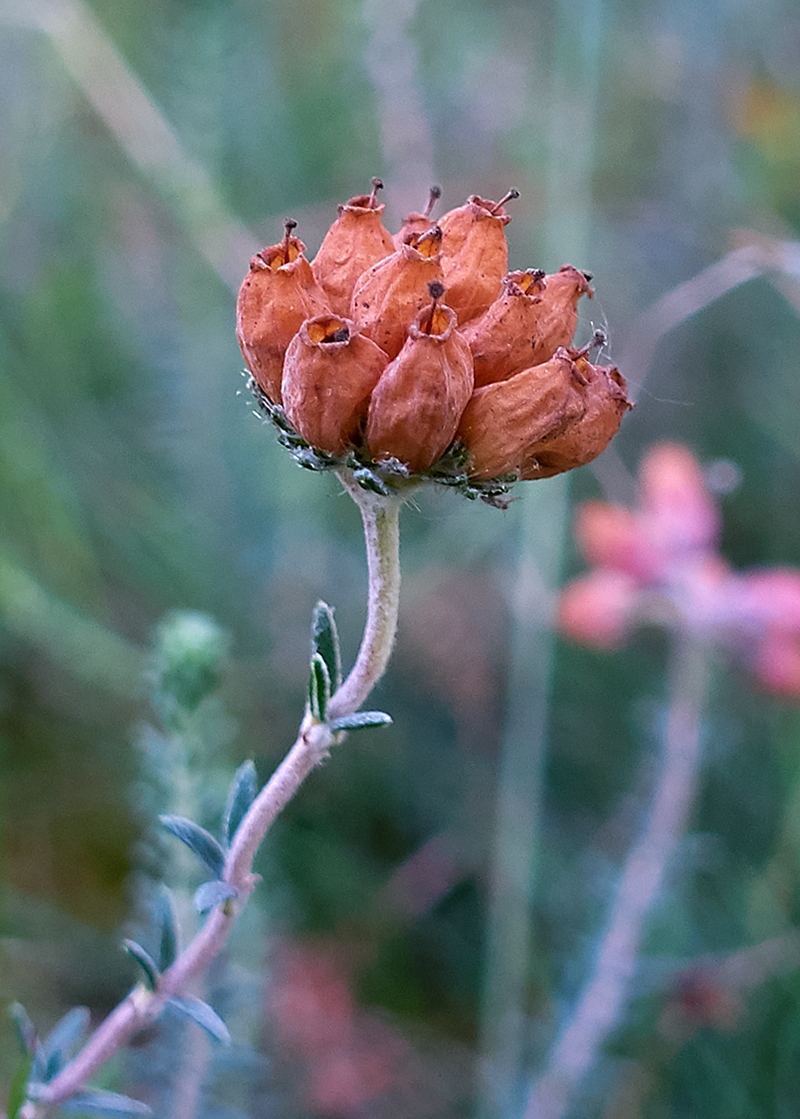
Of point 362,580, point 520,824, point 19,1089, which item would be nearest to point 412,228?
point 19,1089

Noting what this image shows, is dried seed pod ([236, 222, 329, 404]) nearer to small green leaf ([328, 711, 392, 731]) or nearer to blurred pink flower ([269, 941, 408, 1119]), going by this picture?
small green leaf ([328, 711, 392, 731])

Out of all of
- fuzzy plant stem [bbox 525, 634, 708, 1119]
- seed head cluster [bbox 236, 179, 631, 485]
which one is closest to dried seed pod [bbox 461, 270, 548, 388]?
seed head cluster [bbox 236, 179, 631, 485]

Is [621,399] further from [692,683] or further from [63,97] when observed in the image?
[63,97]

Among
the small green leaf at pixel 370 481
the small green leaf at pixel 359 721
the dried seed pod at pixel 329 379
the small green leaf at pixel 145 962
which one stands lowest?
the small green leaf at pixel 145 962

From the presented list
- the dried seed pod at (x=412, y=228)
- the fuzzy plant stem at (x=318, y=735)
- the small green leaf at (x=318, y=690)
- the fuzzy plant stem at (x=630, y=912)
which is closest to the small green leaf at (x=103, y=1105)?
the fuzzy plant stem at (x=318, y=735)

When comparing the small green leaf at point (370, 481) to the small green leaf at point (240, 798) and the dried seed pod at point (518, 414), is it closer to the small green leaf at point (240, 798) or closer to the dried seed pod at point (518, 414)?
the dried seed pod at point (518, 414)

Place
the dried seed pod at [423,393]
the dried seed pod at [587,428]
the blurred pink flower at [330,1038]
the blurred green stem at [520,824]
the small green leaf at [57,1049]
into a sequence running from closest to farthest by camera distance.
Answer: the dried seed pod at [423,393], the dried seed pod at [587,428], the small green leaf at [57,1049], the blurred green stem at [520,824], the blurred pink flower at [330,1038]

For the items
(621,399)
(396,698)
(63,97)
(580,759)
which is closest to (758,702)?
(580,759)

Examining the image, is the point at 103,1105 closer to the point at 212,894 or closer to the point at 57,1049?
the point at 57,1049
